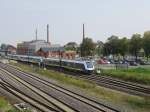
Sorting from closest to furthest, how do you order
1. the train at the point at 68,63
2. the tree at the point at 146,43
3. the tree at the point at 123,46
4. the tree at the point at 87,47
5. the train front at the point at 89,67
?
the train front at the point at 89,67
the train at the point at 68,63
the tree at the point at 146,43
the tree at the point at 123,46
the tree at the point at 87,47

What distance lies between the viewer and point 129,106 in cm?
2797

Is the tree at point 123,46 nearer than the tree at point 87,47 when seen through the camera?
Yes

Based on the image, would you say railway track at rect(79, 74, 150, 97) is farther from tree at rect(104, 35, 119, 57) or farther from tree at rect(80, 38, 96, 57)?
tree at rect(80, 38, 96, 57)

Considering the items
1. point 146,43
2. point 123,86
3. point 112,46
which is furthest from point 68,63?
point 112,46

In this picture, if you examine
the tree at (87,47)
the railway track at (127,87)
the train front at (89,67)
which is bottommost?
the railway track at (127,87)

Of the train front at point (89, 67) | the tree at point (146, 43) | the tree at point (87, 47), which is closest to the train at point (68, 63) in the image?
the train front at point (89, 67)

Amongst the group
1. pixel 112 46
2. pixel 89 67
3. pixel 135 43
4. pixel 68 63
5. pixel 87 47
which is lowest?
pixel 89 67

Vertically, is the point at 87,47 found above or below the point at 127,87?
above

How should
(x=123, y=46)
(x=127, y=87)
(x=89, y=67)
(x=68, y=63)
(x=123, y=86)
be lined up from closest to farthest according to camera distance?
(x=127, y=87)
(x=123, y=86)
(x=89, y=67)
(x=68, y=63)
(x=123, y=46)

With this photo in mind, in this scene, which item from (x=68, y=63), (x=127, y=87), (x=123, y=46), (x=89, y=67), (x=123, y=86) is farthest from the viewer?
(x=123, y=46)

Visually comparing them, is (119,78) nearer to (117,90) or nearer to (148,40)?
(117,90)

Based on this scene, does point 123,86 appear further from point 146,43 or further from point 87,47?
point 87,47

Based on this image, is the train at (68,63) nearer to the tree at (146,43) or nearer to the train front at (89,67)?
the train front at (89,67)

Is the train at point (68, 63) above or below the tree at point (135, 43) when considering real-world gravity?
below
